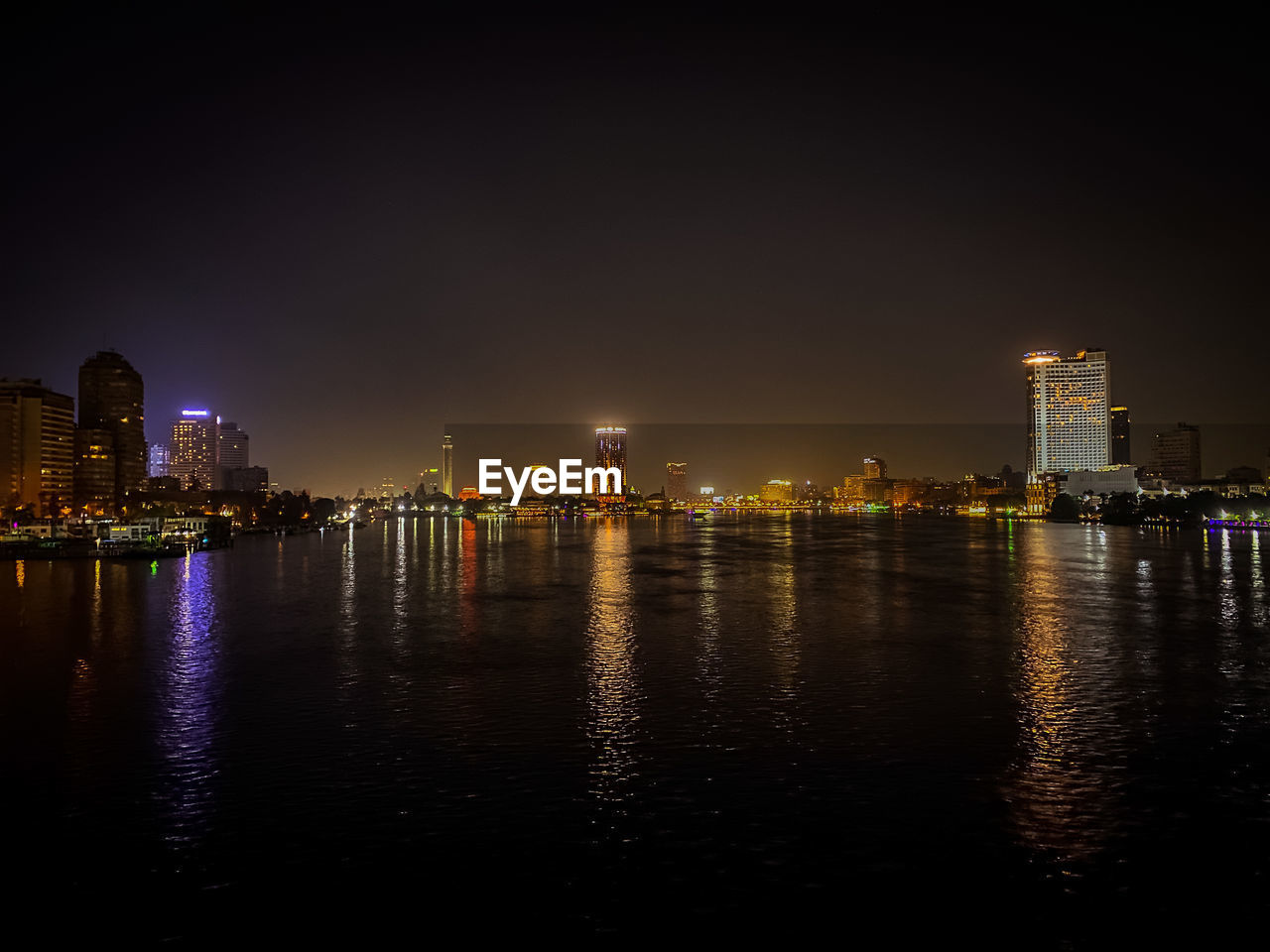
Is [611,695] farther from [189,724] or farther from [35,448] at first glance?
[35,448]

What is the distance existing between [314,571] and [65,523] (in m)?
58.3

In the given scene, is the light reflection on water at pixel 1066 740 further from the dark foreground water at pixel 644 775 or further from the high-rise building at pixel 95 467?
the high-rise building at pixel 95 467

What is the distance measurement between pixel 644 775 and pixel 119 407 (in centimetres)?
18207

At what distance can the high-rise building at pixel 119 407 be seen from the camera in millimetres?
162875

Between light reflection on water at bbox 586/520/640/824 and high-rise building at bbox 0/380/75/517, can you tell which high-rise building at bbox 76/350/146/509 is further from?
light reflection on water at bbox 586/520/640/824

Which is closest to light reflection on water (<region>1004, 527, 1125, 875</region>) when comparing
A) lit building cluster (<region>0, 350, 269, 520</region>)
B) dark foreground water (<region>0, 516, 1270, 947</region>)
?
dark foreground water (<region>0, 516, 1270, 947</region>)

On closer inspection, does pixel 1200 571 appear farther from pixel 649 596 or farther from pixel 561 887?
pixel 561 887

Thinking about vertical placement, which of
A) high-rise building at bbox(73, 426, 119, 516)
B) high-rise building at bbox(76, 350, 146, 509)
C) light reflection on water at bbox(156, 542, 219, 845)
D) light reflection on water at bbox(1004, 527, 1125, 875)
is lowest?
light reflection on water at bbox(1004, 527, 1125, 875)

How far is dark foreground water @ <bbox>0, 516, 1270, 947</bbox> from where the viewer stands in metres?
10.1

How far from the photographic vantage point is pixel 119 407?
547 feet

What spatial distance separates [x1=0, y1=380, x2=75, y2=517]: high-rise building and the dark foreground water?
120145 mm

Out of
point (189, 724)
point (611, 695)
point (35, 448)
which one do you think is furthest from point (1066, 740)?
point (35, 448)

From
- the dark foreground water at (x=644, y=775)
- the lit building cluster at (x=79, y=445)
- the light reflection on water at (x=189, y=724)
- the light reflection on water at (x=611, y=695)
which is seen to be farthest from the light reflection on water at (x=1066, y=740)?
the lit building cluster at (x=79, y=445)

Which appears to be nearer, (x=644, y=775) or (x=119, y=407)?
(x=644, y=775)
